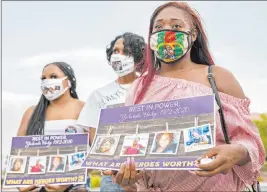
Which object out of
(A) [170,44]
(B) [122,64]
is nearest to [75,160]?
(B) [122,64]

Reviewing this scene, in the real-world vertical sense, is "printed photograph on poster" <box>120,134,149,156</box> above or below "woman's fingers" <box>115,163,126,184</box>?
above

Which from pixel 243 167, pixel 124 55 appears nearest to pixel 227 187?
pixel 243 167

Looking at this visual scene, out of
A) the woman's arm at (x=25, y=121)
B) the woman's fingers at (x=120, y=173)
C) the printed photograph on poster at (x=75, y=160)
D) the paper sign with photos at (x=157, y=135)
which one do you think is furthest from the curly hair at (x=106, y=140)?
the woman's arm at (x=25, y=121)

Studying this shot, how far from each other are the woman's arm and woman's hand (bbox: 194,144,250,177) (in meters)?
2.50

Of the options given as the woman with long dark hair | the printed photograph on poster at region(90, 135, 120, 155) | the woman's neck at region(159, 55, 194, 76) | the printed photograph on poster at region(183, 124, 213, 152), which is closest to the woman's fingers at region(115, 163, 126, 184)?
the woman with long dark hair

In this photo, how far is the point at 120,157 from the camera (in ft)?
6.29

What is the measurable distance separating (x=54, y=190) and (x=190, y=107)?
1697mm

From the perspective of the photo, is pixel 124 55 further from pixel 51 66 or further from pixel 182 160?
pixel 182 160

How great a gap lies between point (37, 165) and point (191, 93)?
1647 millimetres

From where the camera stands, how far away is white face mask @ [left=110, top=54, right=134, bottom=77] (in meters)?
4.05

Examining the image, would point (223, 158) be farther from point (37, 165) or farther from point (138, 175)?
point (37, 165)

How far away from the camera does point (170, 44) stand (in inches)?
84.1

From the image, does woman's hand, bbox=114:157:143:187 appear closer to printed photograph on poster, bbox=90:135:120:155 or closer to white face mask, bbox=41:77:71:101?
printed photograph on poster, bbox=90:135:120:155

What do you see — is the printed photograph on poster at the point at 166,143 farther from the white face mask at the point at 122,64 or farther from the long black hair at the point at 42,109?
the white face mask at the point at 122,64
